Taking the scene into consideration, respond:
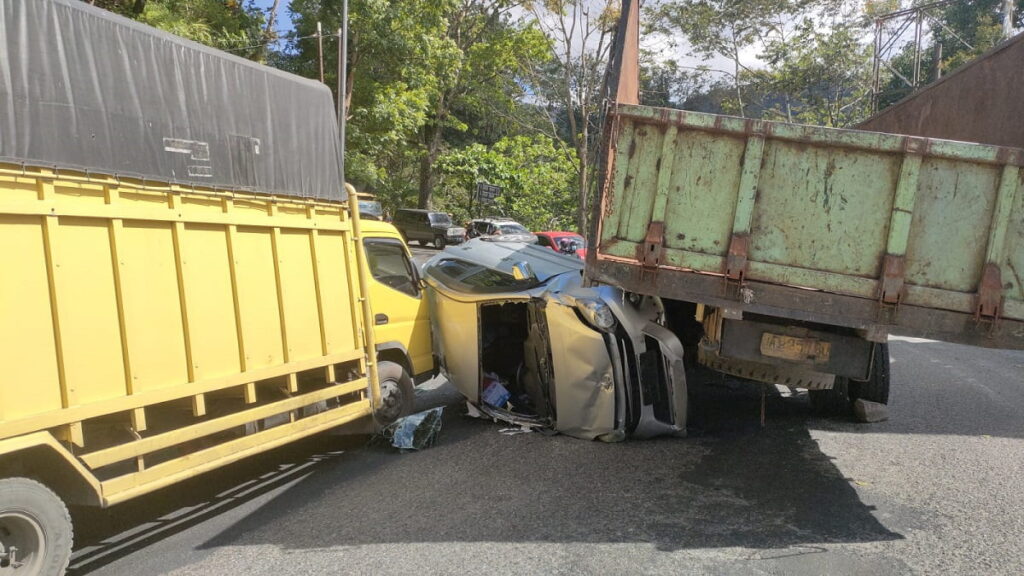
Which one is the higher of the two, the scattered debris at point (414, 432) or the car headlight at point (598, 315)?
the car headlight at point (598, 315)

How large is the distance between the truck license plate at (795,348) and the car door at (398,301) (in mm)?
3130

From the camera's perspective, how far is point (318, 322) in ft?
16.7

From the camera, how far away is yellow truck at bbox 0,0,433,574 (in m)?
3.20

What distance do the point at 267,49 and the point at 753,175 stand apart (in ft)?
70.1

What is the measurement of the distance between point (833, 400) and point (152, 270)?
572 cm

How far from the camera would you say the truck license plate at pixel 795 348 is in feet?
15.3

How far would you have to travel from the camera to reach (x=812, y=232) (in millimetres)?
4293

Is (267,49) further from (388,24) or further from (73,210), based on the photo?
(73,210)

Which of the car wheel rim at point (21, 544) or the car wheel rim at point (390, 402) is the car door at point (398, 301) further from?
the car wheel rim at point (21, 544)

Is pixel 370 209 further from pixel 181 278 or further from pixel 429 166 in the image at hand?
pixel 429 166

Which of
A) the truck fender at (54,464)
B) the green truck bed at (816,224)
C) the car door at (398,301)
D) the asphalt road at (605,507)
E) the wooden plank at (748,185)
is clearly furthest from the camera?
the car door at (398,301)

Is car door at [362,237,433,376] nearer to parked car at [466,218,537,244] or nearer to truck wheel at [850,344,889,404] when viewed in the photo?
truck wheel at [850,344,889,404]

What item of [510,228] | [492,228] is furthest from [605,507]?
[510,228]

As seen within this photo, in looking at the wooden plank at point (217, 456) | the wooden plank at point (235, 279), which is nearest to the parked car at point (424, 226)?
the wooden plank at point (217, 456)
